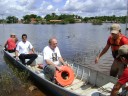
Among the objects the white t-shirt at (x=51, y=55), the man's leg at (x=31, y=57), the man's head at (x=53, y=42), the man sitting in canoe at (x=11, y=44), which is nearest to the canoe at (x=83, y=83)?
the white t-shirt at (x=51, y=55)

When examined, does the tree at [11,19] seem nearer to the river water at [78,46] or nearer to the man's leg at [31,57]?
the river water at [78,46]

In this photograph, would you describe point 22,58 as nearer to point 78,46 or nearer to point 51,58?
point 51,58

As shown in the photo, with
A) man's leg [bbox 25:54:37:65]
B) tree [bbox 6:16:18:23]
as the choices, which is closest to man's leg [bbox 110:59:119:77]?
man's leg [bbox 25:54:37:65]

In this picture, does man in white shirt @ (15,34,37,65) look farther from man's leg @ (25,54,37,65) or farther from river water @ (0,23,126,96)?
river water @ (0,23,126,96)

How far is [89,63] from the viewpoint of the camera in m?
15.5

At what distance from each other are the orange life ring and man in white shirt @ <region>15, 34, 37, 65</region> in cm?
346

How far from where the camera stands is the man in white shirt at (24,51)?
12.1 m

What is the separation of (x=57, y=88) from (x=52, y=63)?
96 cm

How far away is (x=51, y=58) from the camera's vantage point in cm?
909

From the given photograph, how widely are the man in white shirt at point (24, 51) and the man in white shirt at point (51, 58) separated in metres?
3.00

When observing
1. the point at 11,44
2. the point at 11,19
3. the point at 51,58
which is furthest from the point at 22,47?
the point at 11,19

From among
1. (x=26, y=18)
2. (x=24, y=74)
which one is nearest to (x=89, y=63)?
(x=24, y=74)

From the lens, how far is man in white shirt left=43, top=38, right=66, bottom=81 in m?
8.74

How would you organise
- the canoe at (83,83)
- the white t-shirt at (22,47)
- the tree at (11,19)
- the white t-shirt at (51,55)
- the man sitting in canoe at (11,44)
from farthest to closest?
the tree at (11,19) → the man sitting in canoe at (11,44) → the white t-shirt at (22,47) → the white t-shirt at (51,55) → the canoe at (83,83)
